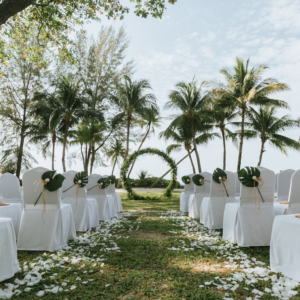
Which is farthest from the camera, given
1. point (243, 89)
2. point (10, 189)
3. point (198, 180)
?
point (243, 89)

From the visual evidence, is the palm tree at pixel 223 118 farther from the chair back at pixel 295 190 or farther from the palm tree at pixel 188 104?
the chair back at pixel 295 190

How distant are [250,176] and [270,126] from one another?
18.1m

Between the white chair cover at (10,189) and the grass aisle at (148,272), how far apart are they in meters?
1.65

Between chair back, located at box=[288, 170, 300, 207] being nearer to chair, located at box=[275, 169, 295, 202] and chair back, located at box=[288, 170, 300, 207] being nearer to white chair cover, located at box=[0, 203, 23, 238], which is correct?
chair, located at box=[275, 169, 295, 202]

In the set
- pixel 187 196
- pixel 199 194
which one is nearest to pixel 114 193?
pixel 187 196

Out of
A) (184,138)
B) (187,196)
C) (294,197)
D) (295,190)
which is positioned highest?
(184,138)

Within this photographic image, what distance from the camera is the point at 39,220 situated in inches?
155

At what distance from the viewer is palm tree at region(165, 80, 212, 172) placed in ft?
59.7

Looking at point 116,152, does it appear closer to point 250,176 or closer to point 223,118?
point 223,118

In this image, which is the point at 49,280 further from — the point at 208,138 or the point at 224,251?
the point at 208,138

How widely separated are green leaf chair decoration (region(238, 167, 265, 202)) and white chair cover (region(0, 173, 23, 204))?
13.4 ft

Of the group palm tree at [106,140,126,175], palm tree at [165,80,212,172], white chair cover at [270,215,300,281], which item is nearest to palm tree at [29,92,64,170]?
palm tree at [106,140,126,175]

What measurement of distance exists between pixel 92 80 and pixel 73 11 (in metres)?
14.3

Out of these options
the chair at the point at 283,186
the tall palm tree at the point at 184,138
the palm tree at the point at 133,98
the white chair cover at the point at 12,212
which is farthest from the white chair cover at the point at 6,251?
the tall palm tree at the point at 184,138
